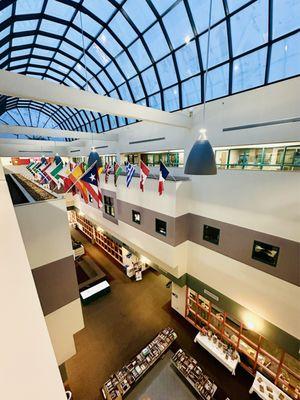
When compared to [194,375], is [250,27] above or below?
above

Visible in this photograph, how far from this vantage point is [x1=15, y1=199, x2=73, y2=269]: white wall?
3934 mm

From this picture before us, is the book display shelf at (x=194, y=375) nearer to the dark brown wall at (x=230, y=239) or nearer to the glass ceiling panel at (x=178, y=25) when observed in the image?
the dark brown wall at (x=230, y=239)

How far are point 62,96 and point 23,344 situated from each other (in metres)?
5.17

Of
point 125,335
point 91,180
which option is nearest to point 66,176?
point 91,180

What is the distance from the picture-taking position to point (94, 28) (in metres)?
8.70

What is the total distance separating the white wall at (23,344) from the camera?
57cm

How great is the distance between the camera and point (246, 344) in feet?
24.0

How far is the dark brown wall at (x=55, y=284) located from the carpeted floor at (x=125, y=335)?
14.4 ft

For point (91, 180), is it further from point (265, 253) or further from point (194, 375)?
point (194, 375)

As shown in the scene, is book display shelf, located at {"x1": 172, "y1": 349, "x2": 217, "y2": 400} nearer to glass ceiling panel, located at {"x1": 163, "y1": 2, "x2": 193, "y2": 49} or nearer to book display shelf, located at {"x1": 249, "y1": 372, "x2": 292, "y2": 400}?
book display shelf, located at {"x1": 249, "y1": 372, "x2": 292, "y2": 400}

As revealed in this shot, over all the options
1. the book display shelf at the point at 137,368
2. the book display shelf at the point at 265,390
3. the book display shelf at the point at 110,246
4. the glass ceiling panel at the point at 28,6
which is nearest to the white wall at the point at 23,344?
the book display shelf at the point at 137,368

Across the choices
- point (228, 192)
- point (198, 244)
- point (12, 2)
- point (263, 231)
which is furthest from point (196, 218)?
point (12, 2)

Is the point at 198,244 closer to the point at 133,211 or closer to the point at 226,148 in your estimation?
the point at 133,211

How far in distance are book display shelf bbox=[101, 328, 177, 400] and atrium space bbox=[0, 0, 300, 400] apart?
0.14ft
